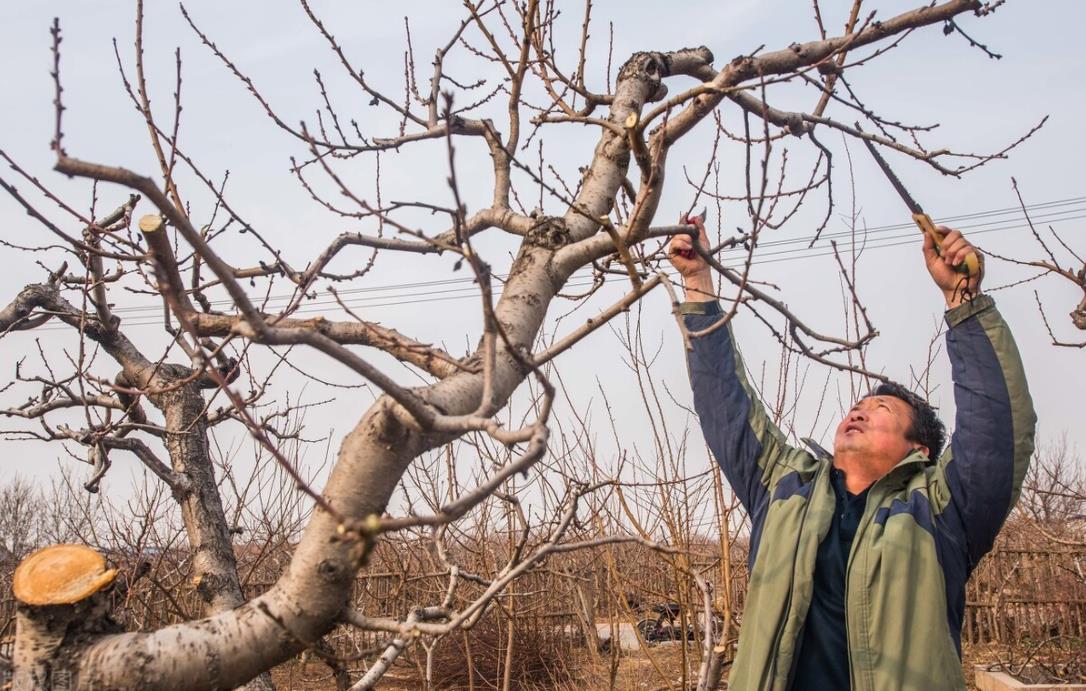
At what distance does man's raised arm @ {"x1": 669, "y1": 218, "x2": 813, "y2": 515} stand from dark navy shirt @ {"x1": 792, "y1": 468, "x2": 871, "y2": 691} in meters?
0.24

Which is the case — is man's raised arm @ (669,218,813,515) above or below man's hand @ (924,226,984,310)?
below

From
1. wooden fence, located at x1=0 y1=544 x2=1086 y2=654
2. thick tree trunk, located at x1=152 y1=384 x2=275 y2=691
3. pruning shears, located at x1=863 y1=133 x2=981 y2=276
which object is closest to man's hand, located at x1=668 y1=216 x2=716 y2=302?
pruning shears, located at x1=863 y1=133 x2=981 y2=276

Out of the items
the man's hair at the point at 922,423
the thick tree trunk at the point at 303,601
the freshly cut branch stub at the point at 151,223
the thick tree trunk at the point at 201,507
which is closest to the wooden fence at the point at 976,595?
the thick tree trunk at the point at 201,507

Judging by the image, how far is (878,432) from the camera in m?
2.30

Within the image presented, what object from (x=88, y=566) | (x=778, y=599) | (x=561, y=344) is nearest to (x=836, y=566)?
(x=778, y=599)

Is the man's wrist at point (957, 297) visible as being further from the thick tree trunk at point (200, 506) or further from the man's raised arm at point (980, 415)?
the thick tree trunk at point (200, 506)

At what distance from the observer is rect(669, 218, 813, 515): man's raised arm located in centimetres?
234

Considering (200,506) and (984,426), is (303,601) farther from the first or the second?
(200,506)

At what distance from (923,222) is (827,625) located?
39.7 inches

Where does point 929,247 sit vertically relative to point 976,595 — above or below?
above

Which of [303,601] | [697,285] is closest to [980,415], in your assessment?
[697,285]

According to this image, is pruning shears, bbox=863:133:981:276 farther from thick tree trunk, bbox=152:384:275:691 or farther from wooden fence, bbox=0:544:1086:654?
wooden fence, bbox=0:544:1086:654

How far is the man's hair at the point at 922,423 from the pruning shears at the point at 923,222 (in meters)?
0.42

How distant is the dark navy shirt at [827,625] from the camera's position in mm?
2023
